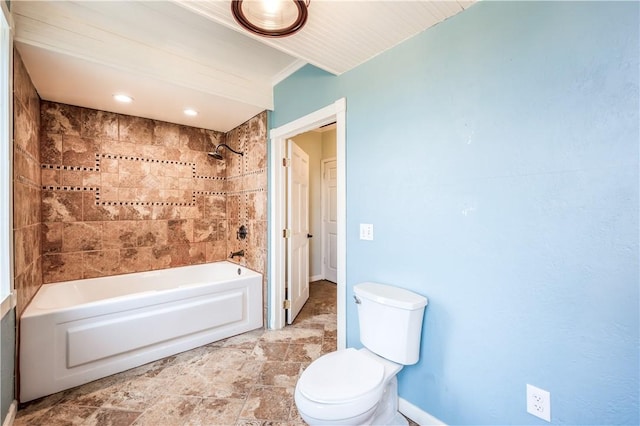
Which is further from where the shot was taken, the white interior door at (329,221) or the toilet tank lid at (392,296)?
the white interior door at (329,221)

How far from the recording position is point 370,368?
54.7 inches

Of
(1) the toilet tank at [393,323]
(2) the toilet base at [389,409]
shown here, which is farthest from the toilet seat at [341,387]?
(2) the toilet base at [389,409]

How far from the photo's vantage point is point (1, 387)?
4.57 ft

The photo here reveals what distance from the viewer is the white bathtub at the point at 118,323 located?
5.73 ft

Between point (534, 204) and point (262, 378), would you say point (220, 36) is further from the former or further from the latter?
point (262, 378)

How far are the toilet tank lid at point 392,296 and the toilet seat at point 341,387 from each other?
333 millimetres

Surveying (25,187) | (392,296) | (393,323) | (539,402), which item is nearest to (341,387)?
(393,323)

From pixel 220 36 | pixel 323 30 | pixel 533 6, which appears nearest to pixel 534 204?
pixel 533 6

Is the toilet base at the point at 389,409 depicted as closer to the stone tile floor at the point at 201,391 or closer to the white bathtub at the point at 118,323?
the stone tile floor at the point at 201,391

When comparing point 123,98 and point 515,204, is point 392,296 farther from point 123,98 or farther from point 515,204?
point 123,98

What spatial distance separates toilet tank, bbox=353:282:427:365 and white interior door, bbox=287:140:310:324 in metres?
1.36

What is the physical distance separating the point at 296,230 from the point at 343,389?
6.15 feet

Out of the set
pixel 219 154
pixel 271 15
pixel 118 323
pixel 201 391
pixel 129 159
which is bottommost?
pixel 201 391

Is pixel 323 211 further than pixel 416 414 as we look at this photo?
Yes
